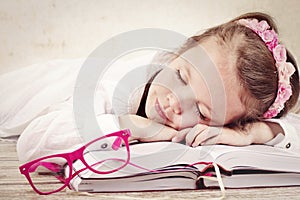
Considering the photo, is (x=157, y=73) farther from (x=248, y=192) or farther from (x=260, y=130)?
(x=248, y=192)

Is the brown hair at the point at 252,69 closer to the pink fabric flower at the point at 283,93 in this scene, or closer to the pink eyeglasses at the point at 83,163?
the pink fabric flower at the point at 283,93

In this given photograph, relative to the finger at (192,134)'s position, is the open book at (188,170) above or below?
above

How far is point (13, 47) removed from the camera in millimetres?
1703

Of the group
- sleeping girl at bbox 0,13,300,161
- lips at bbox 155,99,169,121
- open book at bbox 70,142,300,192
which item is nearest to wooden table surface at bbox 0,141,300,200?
open book at bbox 70,142,300,192

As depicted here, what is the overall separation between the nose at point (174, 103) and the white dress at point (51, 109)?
0.36ft

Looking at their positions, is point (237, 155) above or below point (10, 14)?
below

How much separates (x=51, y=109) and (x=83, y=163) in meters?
0.49

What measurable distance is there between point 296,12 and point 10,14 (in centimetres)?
92

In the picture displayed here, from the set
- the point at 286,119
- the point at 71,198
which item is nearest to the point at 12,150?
the point at 71,198

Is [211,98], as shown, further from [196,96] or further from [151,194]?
[151,194]

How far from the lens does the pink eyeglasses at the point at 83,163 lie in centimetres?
103

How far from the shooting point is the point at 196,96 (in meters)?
1.42

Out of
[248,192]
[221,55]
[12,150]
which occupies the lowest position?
[12,150]

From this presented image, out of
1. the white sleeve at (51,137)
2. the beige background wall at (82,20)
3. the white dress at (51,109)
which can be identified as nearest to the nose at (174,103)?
the white dress at (51,109)
